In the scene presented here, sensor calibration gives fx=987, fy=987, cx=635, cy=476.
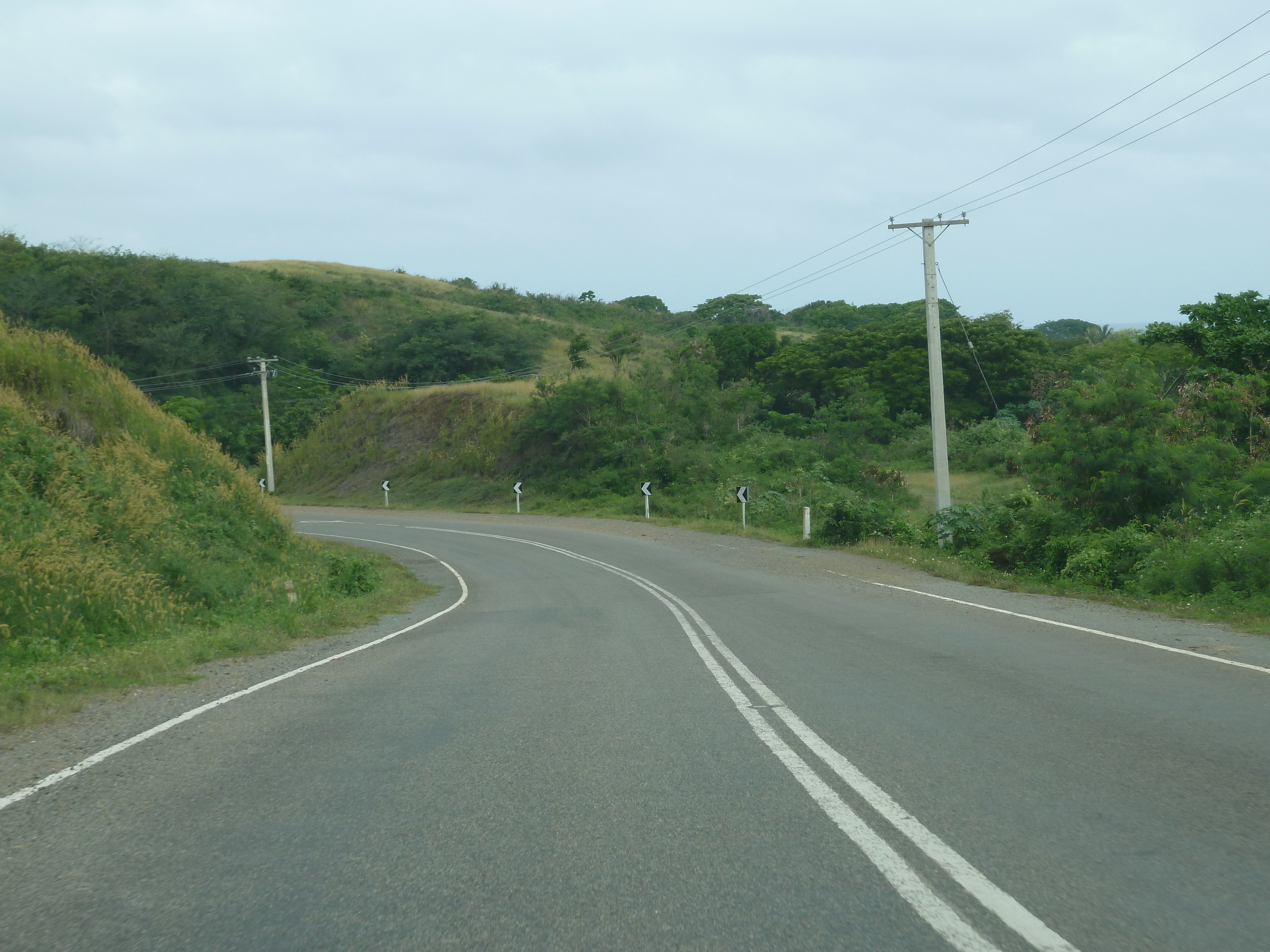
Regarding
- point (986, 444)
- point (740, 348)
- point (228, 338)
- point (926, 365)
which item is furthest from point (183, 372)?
point (986, 444)

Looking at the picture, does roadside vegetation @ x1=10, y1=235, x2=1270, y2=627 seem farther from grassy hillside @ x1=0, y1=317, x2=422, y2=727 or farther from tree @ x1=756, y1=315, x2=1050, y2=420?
grassy hillside @ x1=0, y1=317, x2=422, y2=727

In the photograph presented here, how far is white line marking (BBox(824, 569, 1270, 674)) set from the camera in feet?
30.2

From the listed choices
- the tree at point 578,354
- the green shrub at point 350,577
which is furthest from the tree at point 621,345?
the green shrub at point 350,577

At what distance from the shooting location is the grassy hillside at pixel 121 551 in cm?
1077

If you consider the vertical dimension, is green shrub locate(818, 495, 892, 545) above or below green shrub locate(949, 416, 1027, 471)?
below

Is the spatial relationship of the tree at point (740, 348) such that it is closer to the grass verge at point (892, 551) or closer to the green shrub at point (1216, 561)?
the grass verge at point (892, 551)

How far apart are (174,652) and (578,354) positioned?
60.5 metres

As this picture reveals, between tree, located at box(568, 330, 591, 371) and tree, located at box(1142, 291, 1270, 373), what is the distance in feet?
148

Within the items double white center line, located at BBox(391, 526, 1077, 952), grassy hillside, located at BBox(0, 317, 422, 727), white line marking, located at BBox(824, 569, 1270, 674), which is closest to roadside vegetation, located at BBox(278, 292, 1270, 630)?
white line marking, located at BBox(824, 569, 1270, 674)

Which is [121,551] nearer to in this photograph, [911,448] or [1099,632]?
[1099,632]

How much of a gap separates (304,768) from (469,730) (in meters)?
1.34

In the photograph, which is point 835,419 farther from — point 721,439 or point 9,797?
point 9,797

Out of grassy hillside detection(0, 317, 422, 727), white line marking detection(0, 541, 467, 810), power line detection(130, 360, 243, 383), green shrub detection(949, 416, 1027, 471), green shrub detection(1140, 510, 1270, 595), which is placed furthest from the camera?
power line detection(130, 360, 243, 383)

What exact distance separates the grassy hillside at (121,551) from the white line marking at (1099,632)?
32.6 ft
